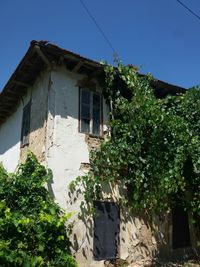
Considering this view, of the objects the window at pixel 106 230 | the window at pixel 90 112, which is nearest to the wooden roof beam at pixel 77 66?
the window at pixel 90 112

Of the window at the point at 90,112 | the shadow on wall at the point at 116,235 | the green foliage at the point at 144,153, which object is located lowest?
the shadow on wall at the point at 116,235

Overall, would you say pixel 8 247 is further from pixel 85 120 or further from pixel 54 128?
pixel 85 120

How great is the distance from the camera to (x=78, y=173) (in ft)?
25.5

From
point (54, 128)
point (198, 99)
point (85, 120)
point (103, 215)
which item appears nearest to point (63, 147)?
point (54, 128)

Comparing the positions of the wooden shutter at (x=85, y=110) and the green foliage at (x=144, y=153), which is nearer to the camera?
the green foliage at (x=144, y=153)

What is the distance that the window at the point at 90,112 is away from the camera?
8.42 meters

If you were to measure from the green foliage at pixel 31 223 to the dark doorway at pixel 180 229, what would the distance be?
3.94 m

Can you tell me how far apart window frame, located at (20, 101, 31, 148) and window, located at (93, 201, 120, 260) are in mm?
3168

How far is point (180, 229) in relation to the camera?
964cm

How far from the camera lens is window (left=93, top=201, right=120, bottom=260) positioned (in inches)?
297

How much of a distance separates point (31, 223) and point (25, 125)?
14.5 ft

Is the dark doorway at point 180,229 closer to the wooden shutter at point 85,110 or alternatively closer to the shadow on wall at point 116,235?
the shadow on wall at point 116,235

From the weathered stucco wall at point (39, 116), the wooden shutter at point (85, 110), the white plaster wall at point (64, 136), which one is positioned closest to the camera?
the white plaster wall at point (64, 136)

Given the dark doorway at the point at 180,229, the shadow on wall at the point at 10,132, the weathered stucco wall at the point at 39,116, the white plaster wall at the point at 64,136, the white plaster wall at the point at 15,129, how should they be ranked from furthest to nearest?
1. the shadow on wall at the point at 10,132
2. the dark doorway at the point at 180,229
3. the white plaster wall at the point at 15,129
4. the weathered stucco wall at the point at 39,116
5. the white plaster wall at the point at 64,136
